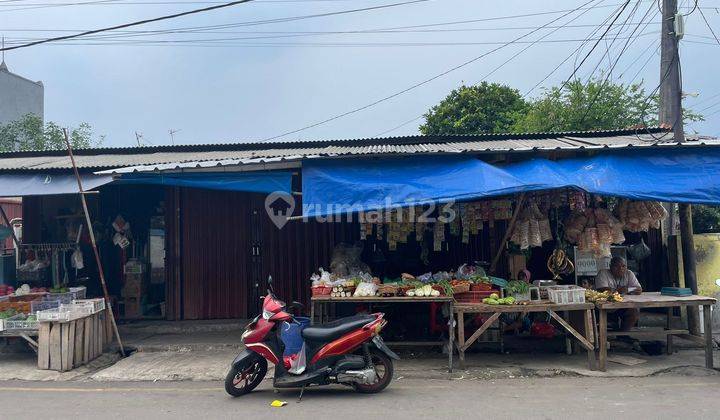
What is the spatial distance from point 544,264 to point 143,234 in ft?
24.9

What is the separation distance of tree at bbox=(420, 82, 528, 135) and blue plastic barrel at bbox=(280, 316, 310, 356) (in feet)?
53.5

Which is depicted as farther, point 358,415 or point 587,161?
point 587,161

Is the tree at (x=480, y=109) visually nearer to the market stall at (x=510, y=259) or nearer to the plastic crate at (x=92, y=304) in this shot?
the market stall at (x=510, y=259)

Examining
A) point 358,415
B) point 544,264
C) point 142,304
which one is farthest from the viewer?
point 142,304

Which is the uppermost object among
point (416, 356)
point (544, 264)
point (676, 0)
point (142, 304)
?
point (676, 0)

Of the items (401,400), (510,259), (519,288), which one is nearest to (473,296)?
(519,288)

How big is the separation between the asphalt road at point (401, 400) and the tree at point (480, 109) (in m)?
15.6

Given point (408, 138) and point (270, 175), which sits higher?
point (408, 138)

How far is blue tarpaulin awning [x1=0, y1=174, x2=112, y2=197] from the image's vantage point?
285 inches

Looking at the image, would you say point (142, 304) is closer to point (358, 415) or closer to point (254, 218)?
point (254, 218)

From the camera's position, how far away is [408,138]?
9523mm

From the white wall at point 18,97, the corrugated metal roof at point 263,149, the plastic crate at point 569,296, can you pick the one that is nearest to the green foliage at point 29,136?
the white wall at point 18,97

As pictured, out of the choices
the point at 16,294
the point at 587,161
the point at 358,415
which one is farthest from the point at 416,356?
the point at 16,294

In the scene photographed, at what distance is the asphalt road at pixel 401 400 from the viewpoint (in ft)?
16.0
